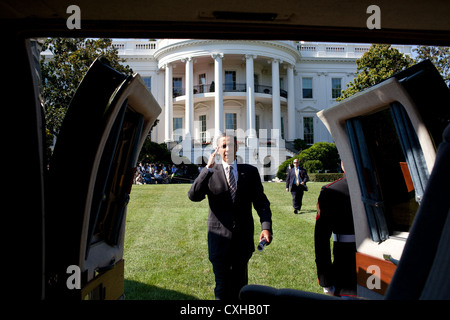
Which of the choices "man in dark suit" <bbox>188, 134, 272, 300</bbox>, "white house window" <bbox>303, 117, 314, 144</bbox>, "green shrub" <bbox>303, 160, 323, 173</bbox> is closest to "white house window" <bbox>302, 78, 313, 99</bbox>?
"white house window" <bbox>303, 117, 314, 144</bbox>

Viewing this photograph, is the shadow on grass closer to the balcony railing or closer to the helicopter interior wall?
the helicopter interior wall

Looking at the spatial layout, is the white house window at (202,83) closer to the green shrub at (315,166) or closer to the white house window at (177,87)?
the white house window at (177,87)

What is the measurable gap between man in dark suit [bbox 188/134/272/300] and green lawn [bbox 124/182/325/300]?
3.60 ft

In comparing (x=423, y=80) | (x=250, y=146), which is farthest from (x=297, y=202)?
(x=250, y=146)

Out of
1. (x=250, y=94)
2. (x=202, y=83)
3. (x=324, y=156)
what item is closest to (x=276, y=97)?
(x=250, y=94)

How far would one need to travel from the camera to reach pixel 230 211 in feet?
13.3

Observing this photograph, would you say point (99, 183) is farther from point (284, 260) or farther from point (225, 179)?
point (284, 260)

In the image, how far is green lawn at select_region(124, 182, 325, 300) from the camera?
17.6 feet

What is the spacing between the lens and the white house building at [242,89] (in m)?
34.6

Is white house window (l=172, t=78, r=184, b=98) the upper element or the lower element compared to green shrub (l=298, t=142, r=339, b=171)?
upper

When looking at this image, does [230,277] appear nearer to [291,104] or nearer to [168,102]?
[168,102]

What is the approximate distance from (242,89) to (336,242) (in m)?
34.9

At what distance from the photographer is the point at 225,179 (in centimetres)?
421
